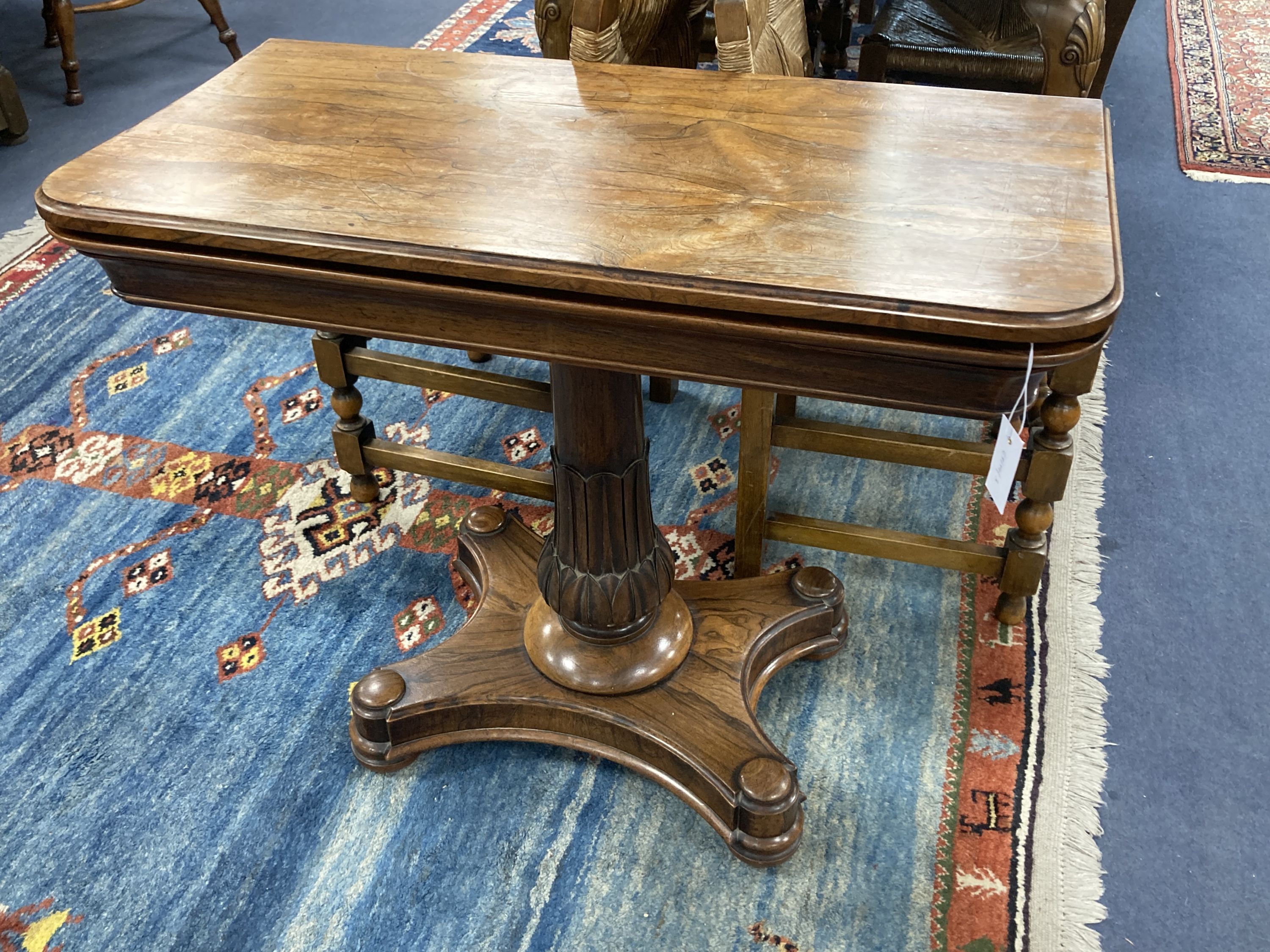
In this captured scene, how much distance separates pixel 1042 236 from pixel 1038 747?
0.82 m

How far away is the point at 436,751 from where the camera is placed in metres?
1.40

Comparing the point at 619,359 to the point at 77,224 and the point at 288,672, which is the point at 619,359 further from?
the point at 288,672

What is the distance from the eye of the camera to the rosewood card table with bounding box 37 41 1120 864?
31.6 inches

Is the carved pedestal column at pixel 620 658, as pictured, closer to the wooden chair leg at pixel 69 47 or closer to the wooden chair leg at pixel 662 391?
the wooden chair leg at pixel 662 391

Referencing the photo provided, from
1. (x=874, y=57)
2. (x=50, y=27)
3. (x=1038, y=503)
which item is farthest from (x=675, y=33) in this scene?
(x=50, y=27)

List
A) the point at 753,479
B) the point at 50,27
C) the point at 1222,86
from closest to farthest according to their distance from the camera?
the point at 753,479 < the point at 1222,86 < the point at 50,27

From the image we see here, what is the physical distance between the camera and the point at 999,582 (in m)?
1.50

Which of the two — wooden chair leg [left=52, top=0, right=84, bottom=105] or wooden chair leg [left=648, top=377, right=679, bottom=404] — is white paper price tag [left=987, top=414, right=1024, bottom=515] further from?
wooden chair leg [left=52, top=0, right=84, bottom=105]

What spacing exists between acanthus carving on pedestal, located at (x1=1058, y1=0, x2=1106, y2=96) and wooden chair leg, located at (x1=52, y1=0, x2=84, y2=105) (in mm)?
2877

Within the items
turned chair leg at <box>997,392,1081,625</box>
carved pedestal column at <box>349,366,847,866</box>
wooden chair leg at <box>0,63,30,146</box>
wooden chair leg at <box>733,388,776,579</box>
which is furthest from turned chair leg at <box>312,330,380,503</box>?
wooden chair leg at <box>0,63,30,146</box>

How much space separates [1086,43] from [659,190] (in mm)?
1318

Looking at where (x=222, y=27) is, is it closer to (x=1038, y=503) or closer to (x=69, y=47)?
(x=69, y=47)

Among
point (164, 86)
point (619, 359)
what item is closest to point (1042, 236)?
point (619, 359)

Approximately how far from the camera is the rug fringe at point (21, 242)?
97.7 inches
